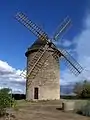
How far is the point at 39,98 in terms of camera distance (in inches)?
1437

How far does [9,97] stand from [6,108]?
32.3 inches

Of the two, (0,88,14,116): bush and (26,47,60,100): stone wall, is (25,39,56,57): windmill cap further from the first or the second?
(0,88,14,116): bush

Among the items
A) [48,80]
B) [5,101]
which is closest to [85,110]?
[5,101]

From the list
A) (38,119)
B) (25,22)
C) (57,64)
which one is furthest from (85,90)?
(38,119)

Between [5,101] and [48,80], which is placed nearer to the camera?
[5,101]

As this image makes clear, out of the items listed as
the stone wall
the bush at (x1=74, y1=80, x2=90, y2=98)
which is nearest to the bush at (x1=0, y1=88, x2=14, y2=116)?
the stone wall

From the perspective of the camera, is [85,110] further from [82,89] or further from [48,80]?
[82,89]

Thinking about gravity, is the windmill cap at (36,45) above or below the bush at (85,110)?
above

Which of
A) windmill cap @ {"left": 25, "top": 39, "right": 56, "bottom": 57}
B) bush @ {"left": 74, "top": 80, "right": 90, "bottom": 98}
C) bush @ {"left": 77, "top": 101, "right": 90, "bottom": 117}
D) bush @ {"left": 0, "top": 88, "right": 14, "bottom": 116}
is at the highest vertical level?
windmill cap @ {"left": 25, "top": 39, "right": 56, "bottom": 57}

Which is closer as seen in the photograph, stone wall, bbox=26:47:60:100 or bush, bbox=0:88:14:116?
bush, bbox=0:88:14:116

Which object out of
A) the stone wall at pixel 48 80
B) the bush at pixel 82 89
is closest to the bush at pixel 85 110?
the stone wall at pixel 48 80

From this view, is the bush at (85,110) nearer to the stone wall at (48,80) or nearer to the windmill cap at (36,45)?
the stone wall at (48,80)

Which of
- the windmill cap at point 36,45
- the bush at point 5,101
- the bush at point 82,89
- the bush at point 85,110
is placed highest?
the windmill cap at point 36,45

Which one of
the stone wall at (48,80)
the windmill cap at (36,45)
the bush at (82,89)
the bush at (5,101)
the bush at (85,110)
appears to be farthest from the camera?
the bush at (82,89)
